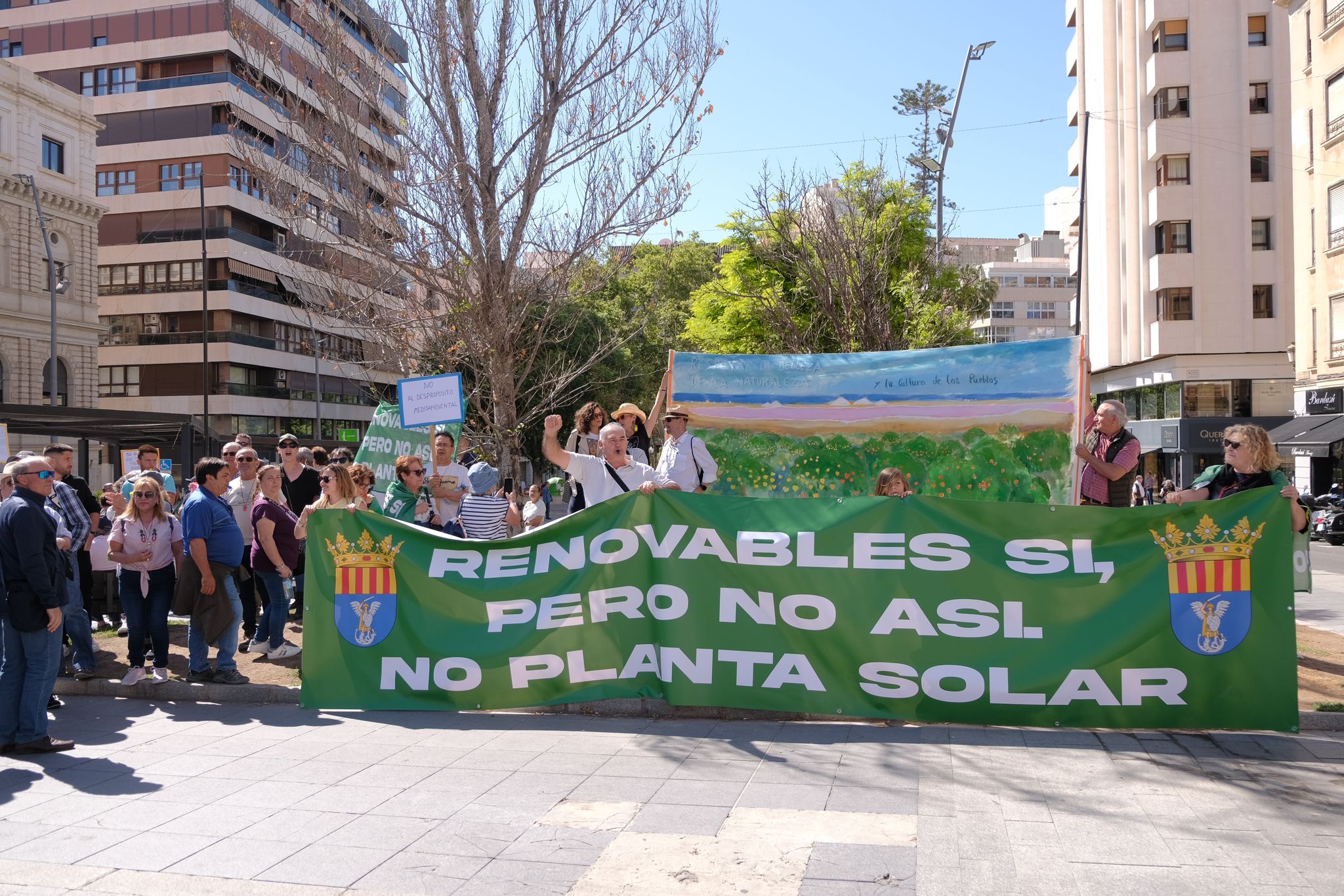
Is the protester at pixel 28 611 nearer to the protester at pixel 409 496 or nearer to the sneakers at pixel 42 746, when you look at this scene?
the sneakers at pixel 42 746

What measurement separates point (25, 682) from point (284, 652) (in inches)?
112

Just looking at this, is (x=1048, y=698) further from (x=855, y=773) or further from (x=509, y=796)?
(x=509, y=796)

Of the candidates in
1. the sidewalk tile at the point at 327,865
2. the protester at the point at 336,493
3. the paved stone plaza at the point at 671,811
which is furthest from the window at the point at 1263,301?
the sidewalk tile at the point at 327,865

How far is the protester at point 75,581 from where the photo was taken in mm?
8648

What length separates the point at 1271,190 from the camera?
1481 inches

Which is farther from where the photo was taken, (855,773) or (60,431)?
(60,431)

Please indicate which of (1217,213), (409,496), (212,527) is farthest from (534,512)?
(1217,213)

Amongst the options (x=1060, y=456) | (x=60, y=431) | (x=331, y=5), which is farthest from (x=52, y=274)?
(x=1060, y=456)

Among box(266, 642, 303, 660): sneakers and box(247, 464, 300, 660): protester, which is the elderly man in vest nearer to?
box(247, 464, 300, 660): protester

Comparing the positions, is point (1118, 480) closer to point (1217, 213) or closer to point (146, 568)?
point (146, 568)

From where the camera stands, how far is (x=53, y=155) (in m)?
43.2

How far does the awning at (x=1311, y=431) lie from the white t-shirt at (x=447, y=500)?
80.8ft

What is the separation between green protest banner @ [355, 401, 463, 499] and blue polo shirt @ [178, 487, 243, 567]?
156 inches

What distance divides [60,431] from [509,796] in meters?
23.3
